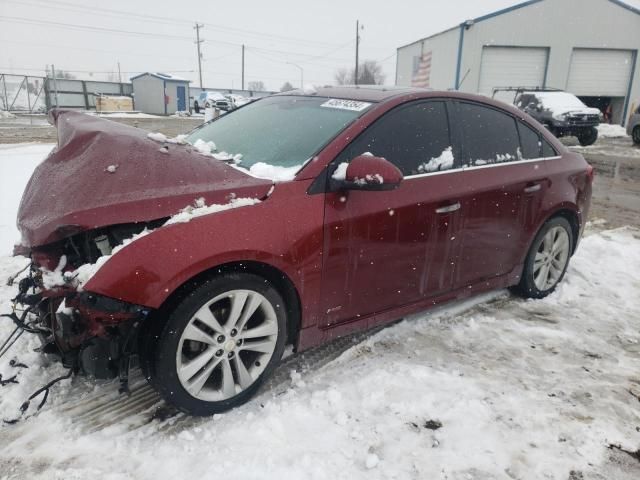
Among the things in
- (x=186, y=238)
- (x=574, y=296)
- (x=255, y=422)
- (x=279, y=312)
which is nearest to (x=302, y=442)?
(x=255, y=422)

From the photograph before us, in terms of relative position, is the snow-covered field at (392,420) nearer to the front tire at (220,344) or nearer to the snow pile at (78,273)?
the front tire at (220,344)

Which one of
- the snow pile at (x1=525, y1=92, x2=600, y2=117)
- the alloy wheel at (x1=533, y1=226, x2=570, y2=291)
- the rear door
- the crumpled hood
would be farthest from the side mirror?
the snow pile at (x1=525, y1=92, x2=600, y2=117)

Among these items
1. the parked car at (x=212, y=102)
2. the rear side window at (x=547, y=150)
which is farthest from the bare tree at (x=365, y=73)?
the rear side window at (x=547, y=150)

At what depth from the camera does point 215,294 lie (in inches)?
90.6

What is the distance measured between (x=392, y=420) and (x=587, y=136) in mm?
17438

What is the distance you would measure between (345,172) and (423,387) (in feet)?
4.15

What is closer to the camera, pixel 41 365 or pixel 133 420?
pixel 133 420

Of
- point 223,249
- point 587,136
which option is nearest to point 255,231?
point 223,249

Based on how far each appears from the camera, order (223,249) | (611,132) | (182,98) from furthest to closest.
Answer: (182,98) < (611,132) < (223,249)

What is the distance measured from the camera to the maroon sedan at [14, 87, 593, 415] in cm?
221

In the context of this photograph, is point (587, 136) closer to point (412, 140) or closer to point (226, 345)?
point (412, 140)

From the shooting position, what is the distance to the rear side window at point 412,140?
288 centimetres

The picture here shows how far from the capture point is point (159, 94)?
34719mm

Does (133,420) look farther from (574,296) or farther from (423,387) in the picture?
(574,296)
